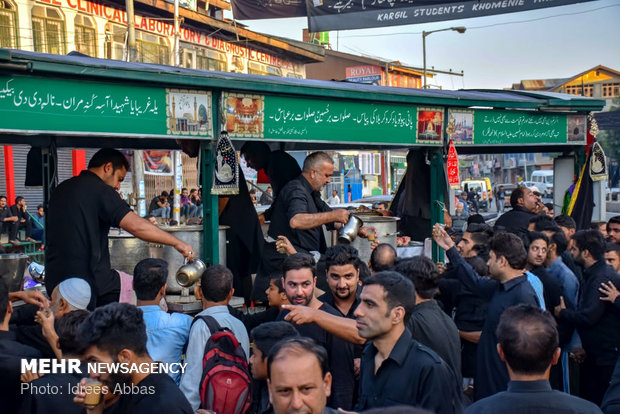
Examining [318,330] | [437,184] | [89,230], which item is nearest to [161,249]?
[89,230]

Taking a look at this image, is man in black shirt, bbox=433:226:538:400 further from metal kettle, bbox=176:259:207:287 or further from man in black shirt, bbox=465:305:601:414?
metal kettle, bbox=176:259:207:287

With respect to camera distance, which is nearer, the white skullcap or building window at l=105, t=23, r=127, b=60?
the white skullcap

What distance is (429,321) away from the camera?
154 inches

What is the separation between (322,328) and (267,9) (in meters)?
8.56

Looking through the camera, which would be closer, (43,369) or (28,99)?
(43,369)

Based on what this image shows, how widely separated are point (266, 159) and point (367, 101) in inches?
49.8

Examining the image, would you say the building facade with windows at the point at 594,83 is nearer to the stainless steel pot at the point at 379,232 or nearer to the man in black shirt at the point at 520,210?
the man in black shirt at the point at 520,210

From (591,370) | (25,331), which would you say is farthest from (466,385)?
(25,331)

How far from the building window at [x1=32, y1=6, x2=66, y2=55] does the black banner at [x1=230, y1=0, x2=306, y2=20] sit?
12926 mm

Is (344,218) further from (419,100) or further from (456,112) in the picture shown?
(456,112)

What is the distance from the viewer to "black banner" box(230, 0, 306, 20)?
11.3 metres

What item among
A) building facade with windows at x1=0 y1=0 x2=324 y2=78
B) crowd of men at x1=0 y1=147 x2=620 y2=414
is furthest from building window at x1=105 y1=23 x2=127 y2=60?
crowd of men at x1=0 y1=147 x2=620 y2=414

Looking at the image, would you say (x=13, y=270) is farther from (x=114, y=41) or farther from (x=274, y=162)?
(x=114, y=41)

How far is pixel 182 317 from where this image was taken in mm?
4297
